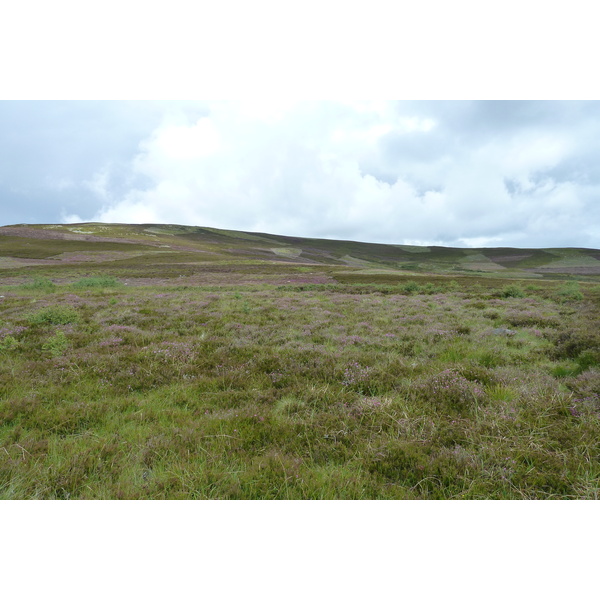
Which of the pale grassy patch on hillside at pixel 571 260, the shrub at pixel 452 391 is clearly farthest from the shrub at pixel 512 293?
the pale grassy patch on hillside at pixel 571 260

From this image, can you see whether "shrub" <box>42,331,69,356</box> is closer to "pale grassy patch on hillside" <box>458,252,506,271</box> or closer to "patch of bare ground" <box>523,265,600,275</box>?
"patch of bare ground" <box>523,265,600,275</box>

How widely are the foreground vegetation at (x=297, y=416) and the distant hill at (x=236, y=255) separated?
3972 cm

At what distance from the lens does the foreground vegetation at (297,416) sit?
338cm

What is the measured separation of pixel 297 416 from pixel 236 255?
299 ft

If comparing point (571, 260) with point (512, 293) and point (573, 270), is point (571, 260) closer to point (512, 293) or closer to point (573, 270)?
point (573, 270)

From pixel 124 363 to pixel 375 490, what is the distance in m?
6.08

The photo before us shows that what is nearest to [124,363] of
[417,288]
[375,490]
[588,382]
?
[375,490]

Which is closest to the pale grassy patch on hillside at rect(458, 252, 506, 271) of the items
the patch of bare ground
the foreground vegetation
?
the patch of bare ground

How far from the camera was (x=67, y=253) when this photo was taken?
70375 mm

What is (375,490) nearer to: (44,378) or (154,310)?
(44,378)

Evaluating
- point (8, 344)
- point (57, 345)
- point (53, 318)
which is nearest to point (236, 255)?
point (53, 318)

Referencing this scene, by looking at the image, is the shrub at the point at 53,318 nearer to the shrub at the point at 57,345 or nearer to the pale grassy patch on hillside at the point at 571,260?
the shrub at the point at 57,345

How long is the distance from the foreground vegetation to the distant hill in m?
39.7
